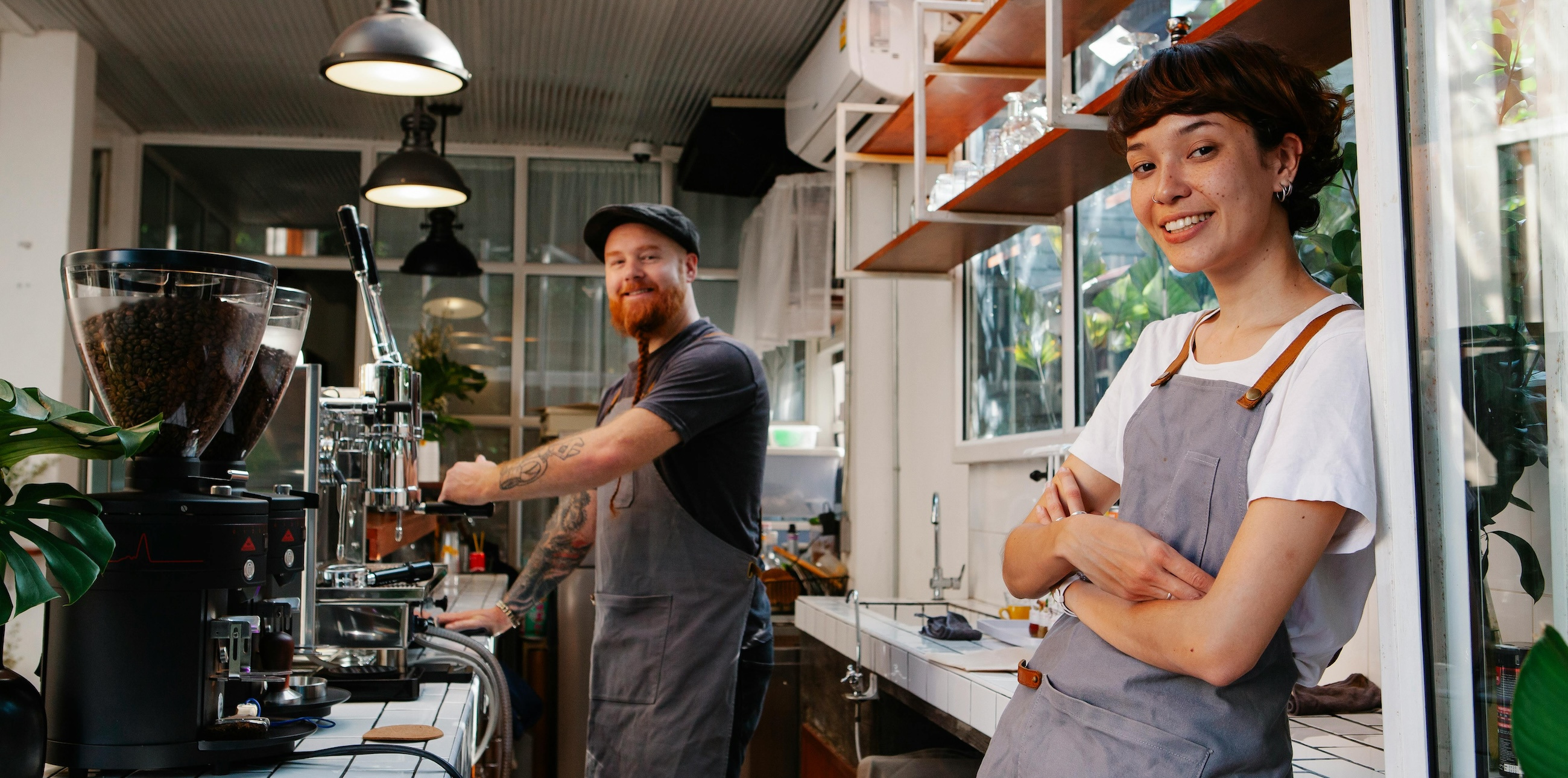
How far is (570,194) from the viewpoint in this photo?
6465 millimetres

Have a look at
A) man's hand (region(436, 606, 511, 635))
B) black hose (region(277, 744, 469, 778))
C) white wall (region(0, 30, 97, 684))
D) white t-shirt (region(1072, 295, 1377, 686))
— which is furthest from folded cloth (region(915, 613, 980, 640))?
white wall (region(0, 30, 97, 684))

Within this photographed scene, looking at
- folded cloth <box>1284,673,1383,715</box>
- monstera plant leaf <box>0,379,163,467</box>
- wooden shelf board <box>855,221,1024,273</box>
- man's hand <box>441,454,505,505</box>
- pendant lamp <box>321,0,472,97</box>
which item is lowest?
folded cloth <box>1284,673,1383,715</box>

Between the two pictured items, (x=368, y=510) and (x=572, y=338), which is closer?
(x=368, y=510)

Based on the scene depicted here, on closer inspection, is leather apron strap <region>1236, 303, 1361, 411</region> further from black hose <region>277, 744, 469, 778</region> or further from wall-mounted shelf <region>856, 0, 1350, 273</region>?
black hose <region>277, 744, 469, 778</region>

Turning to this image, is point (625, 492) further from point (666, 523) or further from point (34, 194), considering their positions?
point (34, 194)

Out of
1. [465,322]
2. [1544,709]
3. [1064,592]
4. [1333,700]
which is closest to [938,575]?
[1333,700]

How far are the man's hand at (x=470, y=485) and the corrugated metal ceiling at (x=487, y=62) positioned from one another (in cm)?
279

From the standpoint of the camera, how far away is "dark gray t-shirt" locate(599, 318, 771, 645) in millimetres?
2107

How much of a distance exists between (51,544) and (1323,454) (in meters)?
1.10

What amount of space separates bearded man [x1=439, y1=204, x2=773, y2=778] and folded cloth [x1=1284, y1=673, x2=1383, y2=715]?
949 millimetres

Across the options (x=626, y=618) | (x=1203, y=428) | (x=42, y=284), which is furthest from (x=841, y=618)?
(x=42, y=284)

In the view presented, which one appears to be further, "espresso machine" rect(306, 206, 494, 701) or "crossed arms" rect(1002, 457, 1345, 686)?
"espresso machine" rect(306, 206, 494, 701)

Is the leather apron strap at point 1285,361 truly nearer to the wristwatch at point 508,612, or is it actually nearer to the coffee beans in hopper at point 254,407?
the coffee beans in hopper at point 254,407

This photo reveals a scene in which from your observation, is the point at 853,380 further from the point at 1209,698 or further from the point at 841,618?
the point at 1209,698
